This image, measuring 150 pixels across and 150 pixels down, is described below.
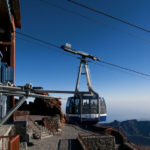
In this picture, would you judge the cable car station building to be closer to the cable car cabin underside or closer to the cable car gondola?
the cable car gondola

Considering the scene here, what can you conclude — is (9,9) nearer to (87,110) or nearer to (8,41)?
(8,41)

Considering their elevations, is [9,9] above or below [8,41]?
above

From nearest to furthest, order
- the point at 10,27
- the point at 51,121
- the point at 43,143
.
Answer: the point at 10,27
the point at 43,143
the point at 51,121

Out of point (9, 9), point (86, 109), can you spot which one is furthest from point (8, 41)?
point (86, 109)

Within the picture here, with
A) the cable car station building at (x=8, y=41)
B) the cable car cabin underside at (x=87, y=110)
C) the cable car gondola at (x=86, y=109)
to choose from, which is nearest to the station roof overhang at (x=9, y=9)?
the cable car station building at (x=8, y=41)

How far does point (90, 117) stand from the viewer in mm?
17156

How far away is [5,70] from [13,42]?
264cm

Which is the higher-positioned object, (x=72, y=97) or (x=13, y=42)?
(x=13, y=42)

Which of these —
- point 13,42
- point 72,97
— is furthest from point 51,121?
point 13,42

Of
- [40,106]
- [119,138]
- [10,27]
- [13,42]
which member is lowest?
[119,138]

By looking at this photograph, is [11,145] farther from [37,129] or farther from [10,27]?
[37,129]

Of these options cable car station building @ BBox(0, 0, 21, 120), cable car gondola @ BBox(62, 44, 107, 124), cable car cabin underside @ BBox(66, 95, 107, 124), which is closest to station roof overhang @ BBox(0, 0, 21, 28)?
cable car station building @ BBox(0, 0, 21, 120)

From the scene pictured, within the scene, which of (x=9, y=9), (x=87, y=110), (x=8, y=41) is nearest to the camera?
(x=9, y=9)

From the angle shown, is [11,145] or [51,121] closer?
[11,145]
